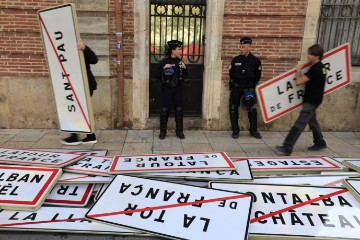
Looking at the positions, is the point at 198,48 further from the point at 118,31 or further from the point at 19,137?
the point at 19,137

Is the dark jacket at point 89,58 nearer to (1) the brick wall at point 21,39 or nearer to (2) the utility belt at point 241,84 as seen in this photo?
(1) the brick wall at point 21,39

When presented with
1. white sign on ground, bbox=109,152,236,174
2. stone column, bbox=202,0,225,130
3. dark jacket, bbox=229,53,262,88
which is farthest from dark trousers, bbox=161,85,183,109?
white sign on ground, bbox=109,152,236,174

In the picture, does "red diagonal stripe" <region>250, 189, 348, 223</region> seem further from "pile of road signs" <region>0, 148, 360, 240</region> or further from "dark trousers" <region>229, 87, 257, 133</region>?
"dark trousers" <region>229, 87, 257, 133</region>

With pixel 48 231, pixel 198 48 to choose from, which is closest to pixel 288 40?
pixel 198 48

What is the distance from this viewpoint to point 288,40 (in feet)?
21.4

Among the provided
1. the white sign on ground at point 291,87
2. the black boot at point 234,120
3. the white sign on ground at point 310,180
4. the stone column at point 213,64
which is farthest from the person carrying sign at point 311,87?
the stone column at point 213,64

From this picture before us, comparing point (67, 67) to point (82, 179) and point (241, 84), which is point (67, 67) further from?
point (241, 84)

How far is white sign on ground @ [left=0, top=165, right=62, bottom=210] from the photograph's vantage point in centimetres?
289

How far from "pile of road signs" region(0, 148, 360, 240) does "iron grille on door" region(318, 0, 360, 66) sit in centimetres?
397

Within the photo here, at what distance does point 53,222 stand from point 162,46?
15.8ft

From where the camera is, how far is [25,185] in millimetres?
3123

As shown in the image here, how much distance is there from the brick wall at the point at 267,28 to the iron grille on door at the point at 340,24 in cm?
64

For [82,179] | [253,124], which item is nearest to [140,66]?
[253,124]

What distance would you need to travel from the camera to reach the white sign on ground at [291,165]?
370 cm
